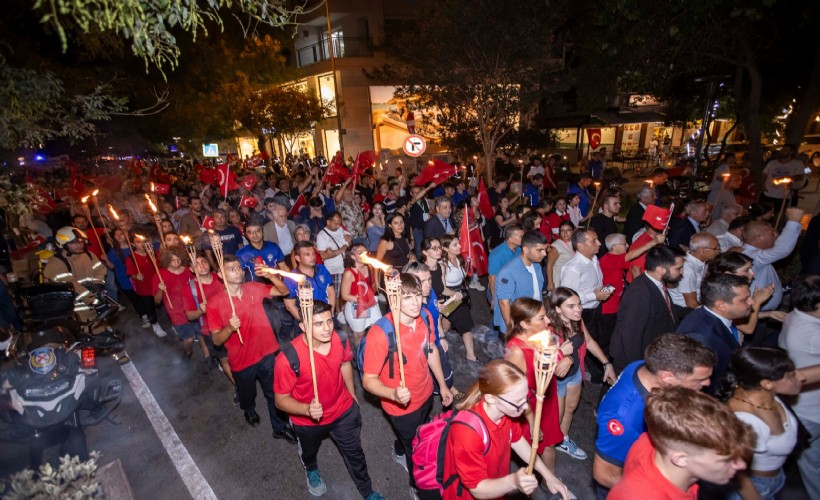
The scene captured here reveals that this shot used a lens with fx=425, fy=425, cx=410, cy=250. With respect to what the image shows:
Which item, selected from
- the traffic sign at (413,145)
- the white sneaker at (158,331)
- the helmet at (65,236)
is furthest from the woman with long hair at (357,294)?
the traffic sign at (413,145)

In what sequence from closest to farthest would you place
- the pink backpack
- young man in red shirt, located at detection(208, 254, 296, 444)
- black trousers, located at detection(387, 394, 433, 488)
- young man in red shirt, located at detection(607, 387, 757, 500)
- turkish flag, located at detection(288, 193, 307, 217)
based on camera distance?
1. young man in red shirt, located at detection(607, 387, 757, 500)
2. the pink backpack
3. black trousers, located at detection(387, 394, 433, 488)
4. young man in red shirt, located at detection(208, 254, 296, 444)
5. turkish flag, located at detection(288, 193, 307, 217)

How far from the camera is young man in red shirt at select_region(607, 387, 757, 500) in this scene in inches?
82.2

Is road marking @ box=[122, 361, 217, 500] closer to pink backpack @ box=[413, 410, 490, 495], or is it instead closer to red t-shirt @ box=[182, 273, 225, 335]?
red t-shirt @ box=[182, 273, 225, 335]

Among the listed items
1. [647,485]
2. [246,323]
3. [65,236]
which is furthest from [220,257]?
[65,236]

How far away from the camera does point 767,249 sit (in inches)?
205

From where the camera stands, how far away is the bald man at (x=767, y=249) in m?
5.10

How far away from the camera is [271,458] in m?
→ 4.78

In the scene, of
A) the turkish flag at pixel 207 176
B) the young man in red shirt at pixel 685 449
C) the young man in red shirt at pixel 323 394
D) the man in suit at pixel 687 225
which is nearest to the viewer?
the young man in red shirt at pixel 685 449

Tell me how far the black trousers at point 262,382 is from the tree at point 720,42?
36.8 feet

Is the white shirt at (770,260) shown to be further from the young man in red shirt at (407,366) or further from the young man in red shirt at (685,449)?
the young man in red shirt at (407,366)

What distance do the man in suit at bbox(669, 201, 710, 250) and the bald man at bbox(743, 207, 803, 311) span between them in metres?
1.70

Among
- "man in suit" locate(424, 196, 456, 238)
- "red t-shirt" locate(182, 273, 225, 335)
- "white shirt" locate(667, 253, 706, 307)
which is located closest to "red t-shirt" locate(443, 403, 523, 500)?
"white shirt" locate(667, 253, 706, 307)

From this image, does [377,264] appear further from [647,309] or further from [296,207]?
[296,207]

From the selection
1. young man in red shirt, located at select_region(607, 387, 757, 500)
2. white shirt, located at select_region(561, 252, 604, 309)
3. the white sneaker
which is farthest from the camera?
the white sneaker
